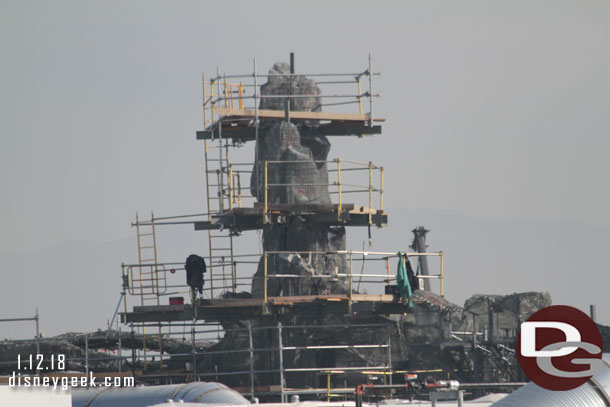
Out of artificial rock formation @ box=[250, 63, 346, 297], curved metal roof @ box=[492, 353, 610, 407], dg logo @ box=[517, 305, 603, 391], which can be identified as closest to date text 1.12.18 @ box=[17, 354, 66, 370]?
artificial rock formation @ box=[250, 63, 346, 297]

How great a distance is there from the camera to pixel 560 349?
26688mm

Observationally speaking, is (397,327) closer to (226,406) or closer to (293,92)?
(293,92)

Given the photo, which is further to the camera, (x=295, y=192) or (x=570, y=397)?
(x=295, y=192)

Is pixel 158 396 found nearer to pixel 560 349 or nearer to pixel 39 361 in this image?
pixel 39 361

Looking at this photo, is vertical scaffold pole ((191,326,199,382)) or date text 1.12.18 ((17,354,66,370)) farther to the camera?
date text 1.12.18 ((17,354,66,370))

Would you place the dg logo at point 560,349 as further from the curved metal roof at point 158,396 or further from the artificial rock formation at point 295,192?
the artificial rock formation at point 295,192

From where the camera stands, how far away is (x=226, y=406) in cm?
3108

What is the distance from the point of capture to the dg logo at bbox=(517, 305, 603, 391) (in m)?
25.3

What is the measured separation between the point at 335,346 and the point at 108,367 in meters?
7.44

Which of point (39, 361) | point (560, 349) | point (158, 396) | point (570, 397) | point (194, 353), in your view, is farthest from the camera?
point (39, 361)

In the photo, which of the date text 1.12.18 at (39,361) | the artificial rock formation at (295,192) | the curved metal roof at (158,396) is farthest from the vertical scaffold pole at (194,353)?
the curved metal roof at (158,396)

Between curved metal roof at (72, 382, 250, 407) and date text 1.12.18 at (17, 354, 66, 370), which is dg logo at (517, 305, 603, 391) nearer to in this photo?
curved metal roof at (72, 382, 250, 407)

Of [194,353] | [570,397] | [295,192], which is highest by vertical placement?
[295,192]

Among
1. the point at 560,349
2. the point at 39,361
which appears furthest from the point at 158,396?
the point at 560,349
